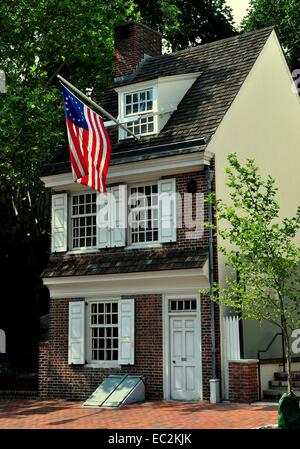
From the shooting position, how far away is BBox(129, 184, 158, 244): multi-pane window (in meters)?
19.8

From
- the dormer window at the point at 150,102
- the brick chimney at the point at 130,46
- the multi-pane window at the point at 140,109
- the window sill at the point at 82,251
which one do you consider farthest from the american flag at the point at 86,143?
the brick chimney at the point at 130,46

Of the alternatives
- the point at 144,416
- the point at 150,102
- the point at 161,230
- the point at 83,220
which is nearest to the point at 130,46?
the point at 150,102

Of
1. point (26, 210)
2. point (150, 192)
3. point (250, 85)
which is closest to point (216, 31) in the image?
point (26, 210)

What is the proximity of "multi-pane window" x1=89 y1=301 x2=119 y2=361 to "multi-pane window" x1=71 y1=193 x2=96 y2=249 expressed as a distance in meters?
1.90

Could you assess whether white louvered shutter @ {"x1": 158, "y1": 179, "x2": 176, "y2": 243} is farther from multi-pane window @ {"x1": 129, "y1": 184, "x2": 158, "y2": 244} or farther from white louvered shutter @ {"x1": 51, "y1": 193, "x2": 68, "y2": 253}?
white louvered shutter @ {"x1": 51, "y1": 193, "x2": 68, "y2": 253}

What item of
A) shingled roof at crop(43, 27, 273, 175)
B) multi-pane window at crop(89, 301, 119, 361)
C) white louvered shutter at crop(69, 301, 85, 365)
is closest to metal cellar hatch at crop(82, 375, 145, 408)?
multi-pane window at crop(89, 301, 119, 361)

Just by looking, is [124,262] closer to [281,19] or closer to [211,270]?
[211,270]

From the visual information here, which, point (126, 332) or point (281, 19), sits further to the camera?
point (281, 19)

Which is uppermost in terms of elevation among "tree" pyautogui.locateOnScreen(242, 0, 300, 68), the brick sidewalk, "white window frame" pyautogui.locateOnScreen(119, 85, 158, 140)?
"tree" pyautogui.locateOnScreen(242, 0, 300, 68)

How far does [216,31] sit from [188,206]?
20.4 meters

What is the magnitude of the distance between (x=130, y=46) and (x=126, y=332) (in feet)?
34.5

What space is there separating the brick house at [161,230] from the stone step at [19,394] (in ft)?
1.22

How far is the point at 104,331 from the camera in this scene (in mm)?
20156

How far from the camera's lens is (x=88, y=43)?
89.1 ft
